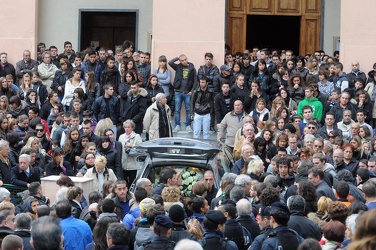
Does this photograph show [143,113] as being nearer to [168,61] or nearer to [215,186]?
[168,61]

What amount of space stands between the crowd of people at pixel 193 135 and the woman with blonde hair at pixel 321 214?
18 mm

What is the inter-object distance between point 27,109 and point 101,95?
6.29ft

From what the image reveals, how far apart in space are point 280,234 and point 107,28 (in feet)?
74.0

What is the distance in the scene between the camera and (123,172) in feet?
64.1

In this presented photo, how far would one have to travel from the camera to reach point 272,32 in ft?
118

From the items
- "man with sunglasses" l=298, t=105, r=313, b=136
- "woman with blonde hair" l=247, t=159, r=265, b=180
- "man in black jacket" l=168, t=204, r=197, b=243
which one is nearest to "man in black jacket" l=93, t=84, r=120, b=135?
"man with sunglasses" l=298, t=105, r=313, b=136

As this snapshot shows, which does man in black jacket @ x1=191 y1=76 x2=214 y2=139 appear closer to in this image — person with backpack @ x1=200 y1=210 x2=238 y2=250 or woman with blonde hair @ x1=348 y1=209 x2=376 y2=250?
person with backpack @ x1=200 y1=210 x2=238 y2=250

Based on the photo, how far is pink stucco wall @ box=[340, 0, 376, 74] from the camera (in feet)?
80.6

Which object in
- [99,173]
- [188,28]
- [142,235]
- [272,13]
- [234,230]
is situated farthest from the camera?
[272,13]

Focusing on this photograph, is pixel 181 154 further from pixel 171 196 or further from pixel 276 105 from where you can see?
pixel 276 105

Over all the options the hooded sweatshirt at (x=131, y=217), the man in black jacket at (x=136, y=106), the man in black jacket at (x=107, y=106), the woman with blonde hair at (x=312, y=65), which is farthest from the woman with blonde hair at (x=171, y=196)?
the woman with blonde hair at (x=312, y=65)

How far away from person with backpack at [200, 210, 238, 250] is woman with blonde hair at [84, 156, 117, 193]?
588 cm

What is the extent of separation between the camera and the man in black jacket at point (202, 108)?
2245 centimetres

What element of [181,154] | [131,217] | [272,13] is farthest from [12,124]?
[272,13]
